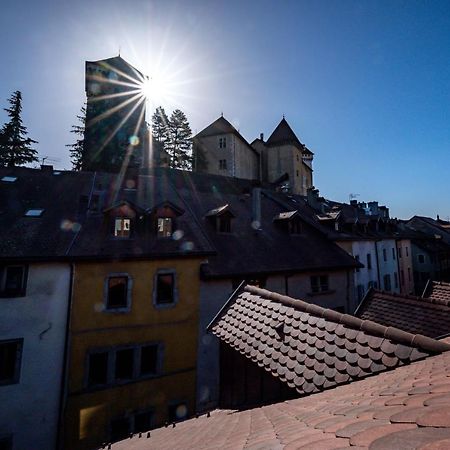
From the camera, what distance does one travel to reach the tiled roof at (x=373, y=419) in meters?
1.60

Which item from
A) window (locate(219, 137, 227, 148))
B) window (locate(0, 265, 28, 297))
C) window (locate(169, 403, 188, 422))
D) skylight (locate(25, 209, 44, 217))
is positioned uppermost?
window (locate(219, 137, 227, 148))

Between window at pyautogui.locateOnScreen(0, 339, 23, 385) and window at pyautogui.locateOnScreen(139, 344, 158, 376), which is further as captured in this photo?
window at pyautogui.locateOnScreen(139, 344, 158, 376)

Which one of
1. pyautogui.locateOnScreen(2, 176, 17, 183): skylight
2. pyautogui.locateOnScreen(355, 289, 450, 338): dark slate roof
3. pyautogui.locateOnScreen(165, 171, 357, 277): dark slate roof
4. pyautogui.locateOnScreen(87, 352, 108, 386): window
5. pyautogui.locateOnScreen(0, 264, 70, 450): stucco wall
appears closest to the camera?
pyautogui.locateOnScreen(355, 289, 450, 338): dark slate roof

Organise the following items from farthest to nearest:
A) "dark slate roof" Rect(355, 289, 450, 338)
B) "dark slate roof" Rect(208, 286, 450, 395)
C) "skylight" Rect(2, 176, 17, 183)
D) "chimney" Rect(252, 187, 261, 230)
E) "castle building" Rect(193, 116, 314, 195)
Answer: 1. "castle building" Rect(193, 116, 314, 195)
2. "chimney" Rect(252, 187, 261, 230)
3. "skylight" Rect(2, 176, 17, 183)
4. "dark slate roof" Rect(355, 289, 450, 338)
5. "dark slate roof" Rect(208, 286, 450, 395)

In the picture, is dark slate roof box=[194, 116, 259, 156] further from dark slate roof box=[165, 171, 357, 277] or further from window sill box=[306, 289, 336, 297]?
window sill box=[306, 289, 336, 297]

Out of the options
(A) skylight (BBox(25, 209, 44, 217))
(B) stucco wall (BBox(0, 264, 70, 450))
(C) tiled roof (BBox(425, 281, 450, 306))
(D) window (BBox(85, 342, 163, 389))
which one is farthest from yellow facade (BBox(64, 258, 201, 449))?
(C) tiled roof (BBox(425, 281, 450, 306))

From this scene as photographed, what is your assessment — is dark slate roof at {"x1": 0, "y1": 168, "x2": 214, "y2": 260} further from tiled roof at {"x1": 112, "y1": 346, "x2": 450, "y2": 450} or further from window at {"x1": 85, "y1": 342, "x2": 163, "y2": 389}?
tiled roof at {"x1": 112, "y1": 346, "x2": 450, "y2": 450}

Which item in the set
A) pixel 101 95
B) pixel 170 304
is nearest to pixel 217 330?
pixel 170 304

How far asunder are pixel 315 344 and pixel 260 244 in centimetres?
1363

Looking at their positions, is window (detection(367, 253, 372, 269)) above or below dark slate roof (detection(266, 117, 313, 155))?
below

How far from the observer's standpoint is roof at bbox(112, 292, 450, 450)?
1.61 m

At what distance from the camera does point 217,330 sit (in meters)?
6.99

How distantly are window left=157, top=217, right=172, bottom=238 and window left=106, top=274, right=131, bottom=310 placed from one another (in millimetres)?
2914

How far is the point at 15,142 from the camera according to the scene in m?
33.8
